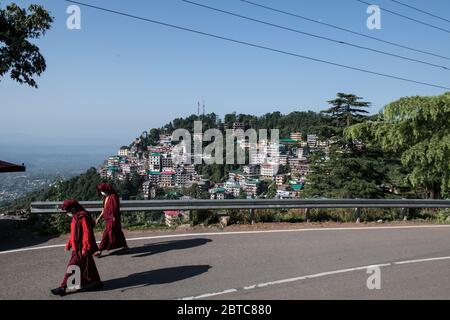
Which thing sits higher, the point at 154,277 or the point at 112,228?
the point at 112,228

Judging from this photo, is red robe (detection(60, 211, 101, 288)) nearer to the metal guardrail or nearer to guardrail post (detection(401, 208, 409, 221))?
the metal guardrail

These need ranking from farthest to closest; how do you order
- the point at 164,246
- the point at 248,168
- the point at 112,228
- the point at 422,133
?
1. the point at 248,168
2. the point at 422,133
3. the point at 164,246
4. the point at 112,228

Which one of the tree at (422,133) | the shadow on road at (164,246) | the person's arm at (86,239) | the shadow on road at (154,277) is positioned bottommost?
the shadow on road at (154,277)

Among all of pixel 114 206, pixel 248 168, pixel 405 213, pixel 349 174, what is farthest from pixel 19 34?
pixel 248 168

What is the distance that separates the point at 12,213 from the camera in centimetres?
1256

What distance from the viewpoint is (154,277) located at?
6.91 m

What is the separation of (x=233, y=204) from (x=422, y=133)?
8118mm

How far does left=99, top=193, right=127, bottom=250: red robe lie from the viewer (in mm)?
8234

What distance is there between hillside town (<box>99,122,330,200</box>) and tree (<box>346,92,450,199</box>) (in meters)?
14.4

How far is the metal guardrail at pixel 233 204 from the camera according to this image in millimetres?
10148

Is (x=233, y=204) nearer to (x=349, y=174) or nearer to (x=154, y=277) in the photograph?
(x=154, y=277)

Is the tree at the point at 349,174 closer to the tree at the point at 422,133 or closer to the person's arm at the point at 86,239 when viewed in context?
the tree at the point at 422,133

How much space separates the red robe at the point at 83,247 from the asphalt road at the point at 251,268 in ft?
0.85

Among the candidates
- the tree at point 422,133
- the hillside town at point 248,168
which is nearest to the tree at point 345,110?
the hillside town at point 248,168
